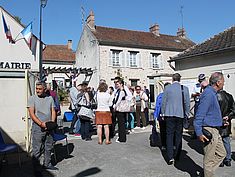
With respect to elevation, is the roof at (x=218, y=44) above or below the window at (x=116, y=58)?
below

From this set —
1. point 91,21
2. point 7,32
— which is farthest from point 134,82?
point 7,32

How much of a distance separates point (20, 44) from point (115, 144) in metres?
13.3

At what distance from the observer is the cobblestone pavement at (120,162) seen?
4988 millimetres

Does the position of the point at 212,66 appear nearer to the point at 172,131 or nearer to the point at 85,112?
the point at 85,112

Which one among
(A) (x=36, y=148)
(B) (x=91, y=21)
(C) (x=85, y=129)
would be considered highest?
(B) (x=91, y=21)

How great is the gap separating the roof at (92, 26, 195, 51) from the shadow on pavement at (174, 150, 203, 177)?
20357 mm

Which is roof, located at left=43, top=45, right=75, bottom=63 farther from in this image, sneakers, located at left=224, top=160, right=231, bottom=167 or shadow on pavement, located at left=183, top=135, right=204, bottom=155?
sneakers, located at left=224, top=160, right=231, bottom=167

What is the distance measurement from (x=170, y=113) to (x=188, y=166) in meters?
1.10

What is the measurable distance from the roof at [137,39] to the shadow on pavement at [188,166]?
20.4 meters

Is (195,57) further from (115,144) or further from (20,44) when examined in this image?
(20,44)

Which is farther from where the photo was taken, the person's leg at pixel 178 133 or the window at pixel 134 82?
the window at pixel 134 82

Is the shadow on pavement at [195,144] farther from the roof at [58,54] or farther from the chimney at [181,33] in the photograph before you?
the roof at [58,54]

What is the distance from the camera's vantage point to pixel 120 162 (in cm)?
571

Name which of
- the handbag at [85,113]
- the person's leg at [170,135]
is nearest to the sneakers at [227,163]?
the person's leg at [170,135]
